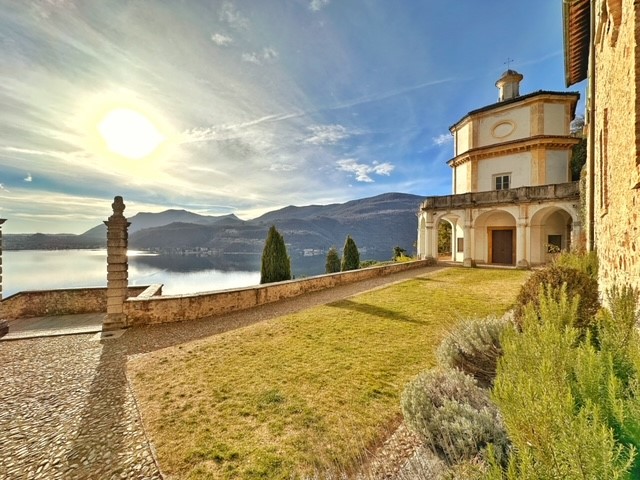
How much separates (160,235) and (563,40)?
7699 inches

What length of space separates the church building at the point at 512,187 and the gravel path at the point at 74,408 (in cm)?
1914

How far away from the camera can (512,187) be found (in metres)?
20.5

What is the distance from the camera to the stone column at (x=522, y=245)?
17703 millimetres

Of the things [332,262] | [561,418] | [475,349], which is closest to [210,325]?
[475,349]

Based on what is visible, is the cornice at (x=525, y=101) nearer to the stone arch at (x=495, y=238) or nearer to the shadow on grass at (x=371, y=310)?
the stone arch at (x=495, y=238)

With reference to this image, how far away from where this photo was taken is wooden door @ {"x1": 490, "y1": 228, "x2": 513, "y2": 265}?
20438 mm

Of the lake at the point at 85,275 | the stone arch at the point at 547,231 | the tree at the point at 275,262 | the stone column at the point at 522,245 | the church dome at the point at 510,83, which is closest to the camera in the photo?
the tree at the point at 275,262

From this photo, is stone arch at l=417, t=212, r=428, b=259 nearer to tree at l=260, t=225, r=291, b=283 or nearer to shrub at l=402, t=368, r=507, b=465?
tree at l=260, t=225, r=291, b=283

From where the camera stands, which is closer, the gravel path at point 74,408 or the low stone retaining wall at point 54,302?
the gravel path at point 74,408

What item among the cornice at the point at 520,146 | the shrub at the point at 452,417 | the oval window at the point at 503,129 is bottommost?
the shrub at the point at 452,417

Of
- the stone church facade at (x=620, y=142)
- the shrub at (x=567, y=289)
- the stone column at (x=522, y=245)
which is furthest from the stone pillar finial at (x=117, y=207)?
the stone column at (x=522, y=245)

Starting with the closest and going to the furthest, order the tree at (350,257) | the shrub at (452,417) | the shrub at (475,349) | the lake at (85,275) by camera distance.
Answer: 1. the shrub at (452,417)
2. the shrub at (475,349)
3. the tree at (350,257)
4. the lake at (85,275)

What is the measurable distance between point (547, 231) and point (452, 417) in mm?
21919

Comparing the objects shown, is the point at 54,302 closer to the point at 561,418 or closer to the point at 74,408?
the point at 74,408
